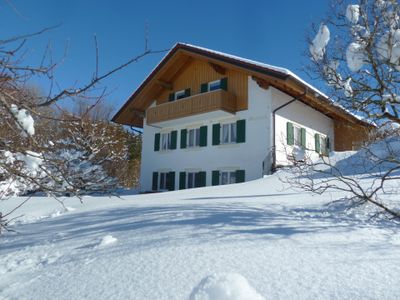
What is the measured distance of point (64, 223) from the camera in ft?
19.4

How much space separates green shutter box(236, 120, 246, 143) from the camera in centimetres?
1540

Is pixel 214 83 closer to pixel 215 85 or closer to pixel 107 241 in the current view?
pixel 215 85

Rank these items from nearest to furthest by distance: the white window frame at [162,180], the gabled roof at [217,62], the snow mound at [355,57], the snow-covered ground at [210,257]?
the snow-covered ground at [210,257] < the snow mound at [355,57] < the gabled roof at [217,62] < the white window frame at [162,180]

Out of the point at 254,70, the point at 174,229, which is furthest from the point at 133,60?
the point at 254,70

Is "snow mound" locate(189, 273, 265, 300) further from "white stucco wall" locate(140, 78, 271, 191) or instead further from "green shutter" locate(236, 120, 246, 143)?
"green shutter" locate(236, 120, 246, 143)

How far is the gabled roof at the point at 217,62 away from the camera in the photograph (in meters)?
13.7

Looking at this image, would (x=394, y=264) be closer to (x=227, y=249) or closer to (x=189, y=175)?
(x=227, y=249)

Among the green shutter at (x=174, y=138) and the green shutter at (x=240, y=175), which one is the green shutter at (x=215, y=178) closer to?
the green shutter at (x=240, y=175)

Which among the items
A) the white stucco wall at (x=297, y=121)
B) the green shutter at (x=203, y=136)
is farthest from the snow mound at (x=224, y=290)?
the green shutter at (x=203, y=136)

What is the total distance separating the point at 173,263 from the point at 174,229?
1.11 meters

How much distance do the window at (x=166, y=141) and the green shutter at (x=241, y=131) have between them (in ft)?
15.9

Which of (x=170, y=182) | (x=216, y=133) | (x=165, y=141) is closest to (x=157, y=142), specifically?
(x=165, y=141)

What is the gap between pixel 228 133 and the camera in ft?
53.5

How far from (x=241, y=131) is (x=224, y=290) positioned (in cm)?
1362
